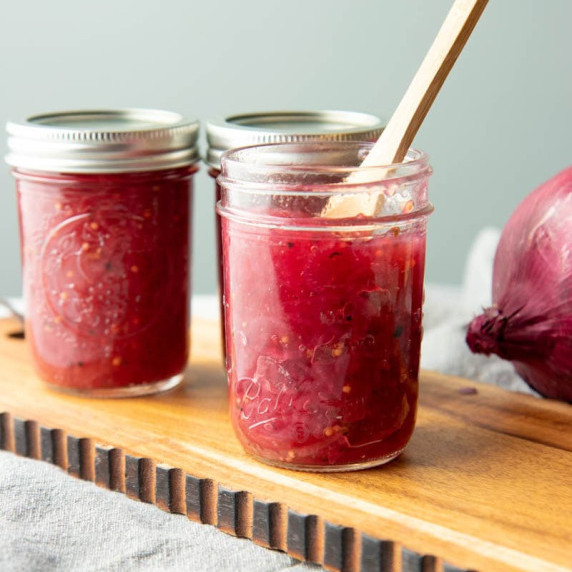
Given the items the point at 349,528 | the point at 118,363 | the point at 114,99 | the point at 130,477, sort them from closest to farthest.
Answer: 1. the point at 349,528
2. the point at 130,477
3. the point at 118,363
4. the point at 114,99

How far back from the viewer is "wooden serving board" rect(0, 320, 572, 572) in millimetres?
821

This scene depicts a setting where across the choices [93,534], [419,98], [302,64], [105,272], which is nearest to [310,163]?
[419,98]

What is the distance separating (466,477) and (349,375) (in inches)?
5.6

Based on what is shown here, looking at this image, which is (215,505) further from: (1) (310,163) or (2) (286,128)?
(2) (286,128)

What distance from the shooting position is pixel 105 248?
3.55 ft

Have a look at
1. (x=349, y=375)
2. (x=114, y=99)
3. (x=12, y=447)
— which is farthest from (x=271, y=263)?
(x=114, y=99)

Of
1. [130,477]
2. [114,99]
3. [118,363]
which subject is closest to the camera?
[130,477]

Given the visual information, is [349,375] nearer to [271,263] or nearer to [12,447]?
[271,263]

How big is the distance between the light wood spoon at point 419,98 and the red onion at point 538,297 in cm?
22

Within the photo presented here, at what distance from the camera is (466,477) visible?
3.01 feet

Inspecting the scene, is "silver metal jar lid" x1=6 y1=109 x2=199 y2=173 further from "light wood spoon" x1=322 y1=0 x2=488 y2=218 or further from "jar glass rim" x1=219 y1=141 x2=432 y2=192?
"light wood spoon" x1=322 y1=0 x2=488 y2=218

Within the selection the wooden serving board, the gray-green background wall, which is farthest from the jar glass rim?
the gray-green background wall

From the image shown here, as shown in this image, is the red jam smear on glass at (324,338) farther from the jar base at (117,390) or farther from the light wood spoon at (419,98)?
the jar base at (117,390)

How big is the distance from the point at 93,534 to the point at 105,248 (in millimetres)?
305
